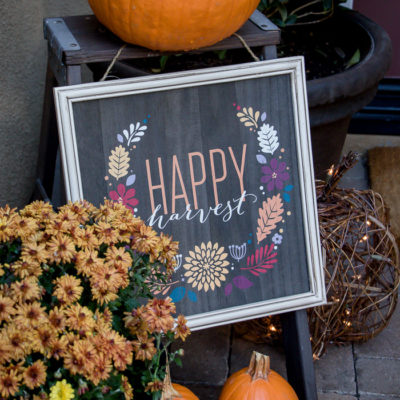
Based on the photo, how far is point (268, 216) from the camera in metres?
1.58

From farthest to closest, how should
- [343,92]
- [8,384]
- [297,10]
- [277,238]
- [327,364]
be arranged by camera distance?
[297,10] < [343,92] < [327,364] < [277,238] < [8,384]

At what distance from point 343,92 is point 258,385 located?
3.84 feet

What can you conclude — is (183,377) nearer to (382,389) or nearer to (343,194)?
(382,389)

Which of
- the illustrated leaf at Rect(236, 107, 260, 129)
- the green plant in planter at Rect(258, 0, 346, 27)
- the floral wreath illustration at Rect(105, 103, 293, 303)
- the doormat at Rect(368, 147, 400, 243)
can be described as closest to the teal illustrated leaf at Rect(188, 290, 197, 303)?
the floral wreath illustration at Rect(105, 103, 293, 303)

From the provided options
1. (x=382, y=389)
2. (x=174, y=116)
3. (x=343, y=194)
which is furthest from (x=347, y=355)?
(x=174, y=116)

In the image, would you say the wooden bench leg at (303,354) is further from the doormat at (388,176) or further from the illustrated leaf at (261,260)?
the doormat at (388,176)

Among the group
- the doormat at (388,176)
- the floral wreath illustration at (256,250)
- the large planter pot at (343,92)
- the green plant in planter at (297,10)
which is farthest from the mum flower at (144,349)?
the green plant in planter at (297,10)

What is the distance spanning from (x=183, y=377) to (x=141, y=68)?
1071mm

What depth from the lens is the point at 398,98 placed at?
128 inches

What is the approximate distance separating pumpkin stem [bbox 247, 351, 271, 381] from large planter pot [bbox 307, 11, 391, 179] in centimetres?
79

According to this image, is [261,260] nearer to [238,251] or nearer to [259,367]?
[238,251]

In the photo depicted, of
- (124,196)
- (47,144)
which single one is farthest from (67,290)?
(47,144)

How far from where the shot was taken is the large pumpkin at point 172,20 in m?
1.37

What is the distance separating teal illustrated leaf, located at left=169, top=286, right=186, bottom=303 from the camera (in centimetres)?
154
